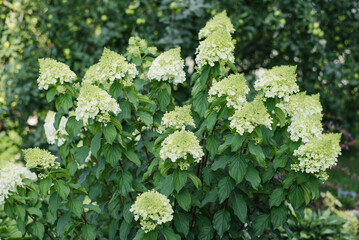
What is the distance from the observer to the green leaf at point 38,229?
2.25 m

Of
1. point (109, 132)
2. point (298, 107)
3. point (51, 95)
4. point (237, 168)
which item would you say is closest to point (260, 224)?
point (237, 168)

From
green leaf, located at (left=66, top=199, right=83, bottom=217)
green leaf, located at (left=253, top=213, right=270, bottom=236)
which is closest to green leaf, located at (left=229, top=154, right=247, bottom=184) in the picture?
green leaf, located at (left=253, top=213, right=270, bottom=236)

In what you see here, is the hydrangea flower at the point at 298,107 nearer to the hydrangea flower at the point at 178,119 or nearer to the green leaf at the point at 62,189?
the hydrangea flower at the point at 178,119

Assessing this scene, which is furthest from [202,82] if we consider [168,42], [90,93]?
[168,42]

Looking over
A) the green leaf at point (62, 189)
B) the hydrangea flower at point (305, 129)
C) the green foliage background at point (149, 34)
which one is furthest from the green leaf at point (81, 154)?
the green foliage background at point (149, 34)

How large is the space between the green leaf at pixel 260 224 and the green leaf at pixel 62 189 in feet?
3.65

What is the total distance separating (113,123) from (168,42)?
2188mm

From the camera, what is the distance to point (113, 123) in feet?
6.70

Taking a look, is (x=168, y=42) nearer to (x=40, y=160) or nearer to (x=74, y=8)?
(x=74, y=8)

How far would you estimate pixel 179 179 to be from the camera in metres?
1.90

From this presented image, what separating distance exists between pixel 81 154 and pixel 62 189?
0.29 meters

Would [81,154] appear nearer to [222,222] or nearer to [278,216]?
[222,222]

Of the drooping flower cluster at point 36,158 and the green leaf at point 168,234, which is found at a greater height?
the drooping flower cluster at point 36,158

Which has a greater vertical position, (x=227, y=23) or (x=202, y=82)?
(x=227, y=23)
